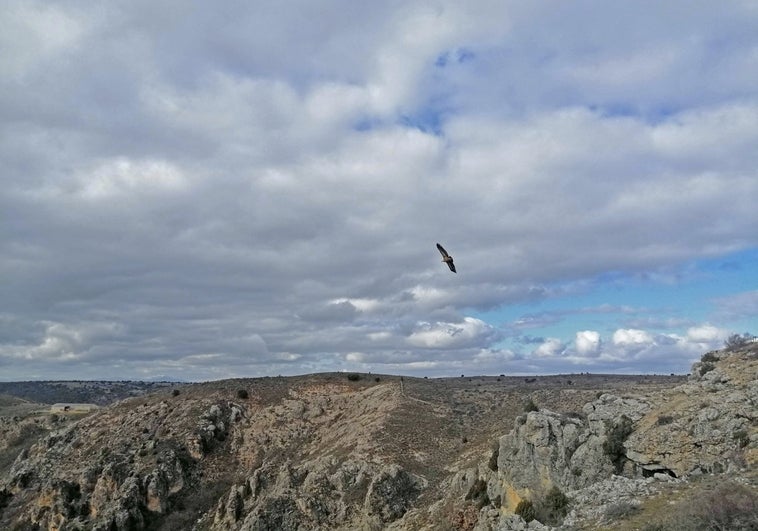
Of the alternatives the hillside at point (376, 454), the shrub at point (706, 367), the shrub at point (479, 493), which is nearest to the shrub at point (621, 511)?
the hillside at point (376, 454)

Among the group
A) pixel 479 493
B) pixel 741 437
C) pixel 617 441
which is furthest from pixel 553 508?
pixel 479 493

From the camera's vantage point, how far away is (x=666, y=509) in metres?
18.3

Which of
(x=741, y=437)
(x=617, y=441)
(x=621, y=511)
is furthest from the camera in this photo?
(x=617, y=441)

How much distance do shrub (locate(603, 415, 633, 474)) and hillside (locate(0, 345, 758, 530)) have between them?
2.4 inches

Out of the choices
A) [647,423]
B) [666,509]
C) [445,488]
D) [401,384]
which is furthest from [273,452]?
[666,509]

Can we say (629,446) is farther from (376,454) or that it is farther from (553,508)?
(376,454)

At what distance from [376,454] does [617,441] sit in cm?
2716

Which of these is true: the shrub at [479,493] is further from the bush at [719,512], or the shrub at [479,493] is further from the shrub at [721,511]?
the shrub at [721,511]

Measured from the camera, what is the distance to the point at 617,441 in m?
25.3

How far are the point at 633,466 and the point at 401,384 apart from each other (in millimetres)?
47583

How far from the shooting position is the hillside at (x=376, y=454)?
23.1 m

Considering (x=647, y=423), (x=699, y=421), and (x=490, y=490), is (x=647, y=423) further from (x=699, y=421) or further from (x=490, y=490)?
(x=490, y=490)

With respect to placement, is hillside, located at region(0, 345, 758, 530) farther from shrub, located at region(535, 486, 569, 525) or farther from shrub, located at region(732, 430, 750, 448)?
shrub, located at region(535, 486, 569, 525)

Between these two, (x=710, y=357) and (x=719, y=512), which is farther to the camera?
(x=710, y=357)
